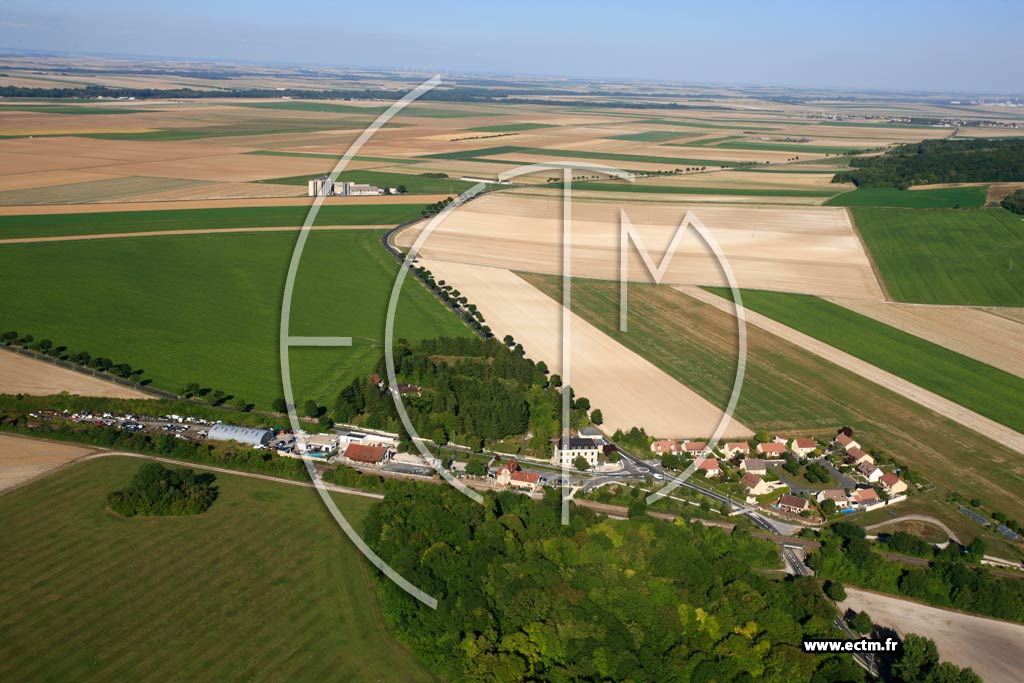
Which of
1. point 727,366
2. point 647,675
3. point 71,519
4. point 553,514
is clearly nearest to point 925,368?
point 727,366

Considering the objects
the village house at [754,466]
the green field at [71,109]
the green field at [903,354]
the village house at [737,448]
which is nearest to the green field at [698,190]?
the green field at [903,354]

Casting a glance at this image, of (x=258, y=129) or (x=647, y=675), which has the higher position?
(x=258, y=129)

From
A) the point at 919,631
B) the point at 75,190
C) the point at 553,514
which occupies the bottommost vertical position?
the point at 919,631

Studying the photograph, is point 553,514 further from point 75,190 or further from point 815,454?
point 75,190

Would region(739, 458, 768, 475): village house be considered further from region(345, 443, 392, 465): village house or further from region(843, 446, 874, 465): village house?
region(345, 443, 392, 465): village house

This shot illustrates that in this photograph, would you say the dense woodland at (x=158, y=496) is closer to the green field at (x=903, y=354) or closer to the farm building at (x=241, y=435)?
the farm building at (x=241, y=435)

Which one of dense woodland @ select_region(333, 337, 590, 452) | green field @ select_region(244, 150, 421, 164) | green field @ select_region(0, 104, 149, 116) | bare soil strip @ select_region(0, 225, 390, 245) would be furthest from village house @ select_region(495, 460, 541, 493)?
green field @ select_region(0, 104, 149, 116)

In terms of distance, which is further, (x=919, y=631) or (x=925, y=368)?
(x=925, y=368)
